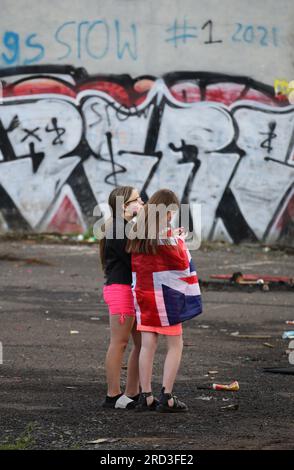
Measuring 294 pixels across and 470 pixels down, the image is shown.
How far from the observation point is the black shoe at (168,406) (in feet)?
24.9

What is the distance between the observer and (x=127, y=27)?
778 inches

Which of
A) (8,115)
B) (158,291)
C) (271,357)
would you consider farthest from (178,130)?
(158,291)

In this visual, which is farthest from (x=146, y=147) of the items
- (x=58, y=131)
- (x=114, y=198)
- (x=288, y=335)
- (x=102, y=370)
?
(x=114, y=198)

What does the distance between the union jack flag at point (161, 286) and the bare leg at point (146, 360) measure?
101mm

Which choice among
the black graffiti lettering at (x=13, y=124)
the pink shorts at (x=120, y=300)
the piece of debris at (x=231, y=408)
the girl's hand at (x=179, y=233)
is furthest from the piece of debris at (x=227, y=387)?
the black graffiti lettering at (x=13, y=124)

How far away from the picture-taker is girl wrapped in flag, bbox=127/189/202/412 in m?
7.74

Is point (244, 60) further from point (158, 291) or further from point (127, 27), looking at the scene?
point (158, 291)

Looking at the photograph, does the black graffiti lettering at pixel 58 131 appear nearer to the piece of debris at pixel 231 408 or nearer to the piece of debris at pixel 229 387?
the piece of debris at pixel 229 387

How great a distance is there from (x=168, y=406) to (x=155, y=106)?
12739 millimetres

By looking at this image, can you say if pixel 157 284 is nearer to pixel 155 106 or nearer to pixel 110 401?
pixel 110 401

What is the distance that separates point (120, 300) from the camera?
7.89m

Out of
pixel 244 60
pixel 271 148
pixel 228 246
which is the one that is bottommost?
pixel 228 246

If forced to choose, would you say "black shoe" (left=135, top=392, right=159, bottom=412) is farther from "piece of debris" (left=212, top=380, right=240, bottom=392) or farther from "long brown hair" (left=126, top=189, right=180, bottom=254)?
"long brown hair" (left=126, top=189, right=180, bottom=254)

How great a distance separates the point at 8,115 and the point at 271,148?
183 inches
